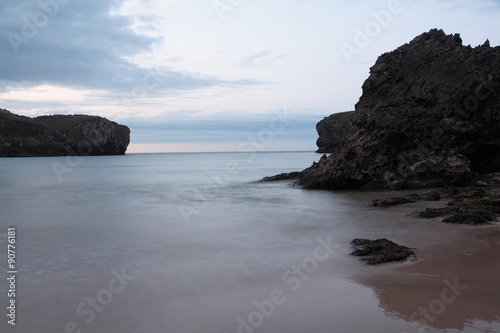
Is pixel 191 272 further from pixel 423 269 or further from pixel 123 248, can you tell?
pixel 423 269

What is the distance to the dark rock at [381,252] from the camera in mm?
5957

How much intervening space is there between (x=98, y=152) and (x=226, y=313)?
120608 millimetres

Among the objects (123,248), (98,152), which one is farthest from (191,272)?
(98,152)

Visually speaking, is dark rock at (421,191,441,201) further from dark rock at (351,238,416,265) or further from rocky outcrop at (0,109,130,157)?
rocky outcrop at (0,109,130,157)

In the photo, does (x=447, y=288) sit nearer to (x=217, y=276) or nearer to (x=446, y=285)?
(x=446, y=285)

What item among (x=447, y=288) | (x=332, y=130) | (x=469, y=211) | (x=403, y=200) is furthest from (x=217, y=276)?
(x=332, y=130)

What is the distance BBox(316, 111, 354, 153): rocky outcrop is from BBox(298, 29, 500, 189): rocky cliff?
83.8 m

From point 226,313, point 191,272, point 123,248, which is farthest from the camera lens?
point 123,248

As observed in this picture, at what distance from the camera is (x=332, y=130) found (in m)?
104

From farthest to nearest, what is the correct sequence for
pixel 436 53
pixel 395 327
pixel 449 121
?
pixel 436 53 → pixel 449 121 → pixel 395 327

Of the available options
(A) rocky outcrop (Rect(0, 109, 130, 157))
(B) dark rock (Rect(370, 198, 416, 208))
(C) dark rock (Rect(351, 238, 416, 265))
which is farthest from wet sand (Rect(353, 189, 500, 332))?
(A) rocky outcrop (Rect(0, 109, 130, 157))

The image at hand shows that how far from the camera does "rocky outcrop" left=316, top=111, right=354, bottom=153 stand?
102 metres

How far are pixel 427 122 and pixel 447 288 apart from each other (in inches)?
493

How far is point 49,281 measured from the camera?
5.59m
